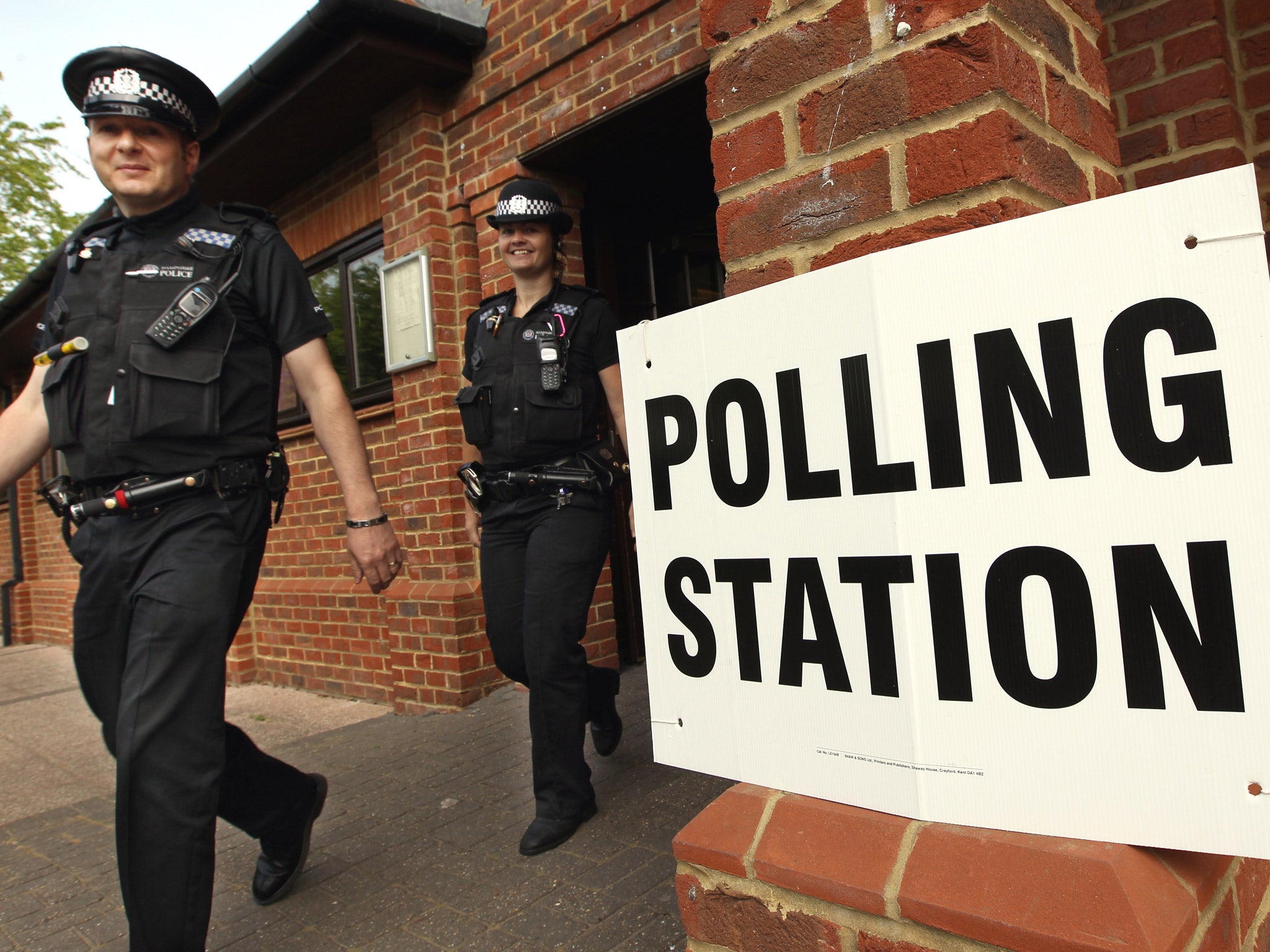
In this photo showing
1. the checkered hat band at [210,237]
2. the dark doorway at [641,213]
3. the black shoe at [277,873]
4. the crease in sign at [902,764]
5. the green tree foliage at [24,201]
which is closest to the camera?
the crease in sign at [902,764]

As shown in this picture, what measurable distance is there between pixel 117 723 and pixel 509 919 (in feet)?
3.46

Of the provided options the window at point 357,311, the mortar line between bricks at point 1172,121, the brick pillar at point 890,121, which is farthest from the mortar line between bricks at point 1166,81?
the window at point 357,311

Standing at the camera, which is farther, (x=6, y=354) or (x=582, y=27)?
(x=6, y=354)

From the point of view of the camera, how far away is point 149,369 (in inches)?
80.6

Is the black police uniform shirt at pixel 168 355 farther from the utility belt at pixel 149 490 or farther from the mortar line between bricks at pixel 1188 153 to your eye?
the mortar line between bricks at pixel 1188 153

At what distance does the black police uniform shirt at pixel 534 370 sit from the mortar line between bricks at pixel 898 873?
1.94 m

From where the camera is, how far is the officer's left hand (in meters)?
2.21

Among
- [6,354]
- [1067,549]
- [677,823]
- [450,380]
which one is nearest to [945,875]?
[1067,549]

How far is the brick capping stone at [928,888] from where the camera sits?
0.94m

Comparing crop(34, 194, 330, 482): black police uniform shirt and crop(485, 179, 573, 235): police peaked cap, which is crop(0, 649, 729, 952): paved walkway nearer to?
crop(34, 194, 330, 482): black police uniform shirt

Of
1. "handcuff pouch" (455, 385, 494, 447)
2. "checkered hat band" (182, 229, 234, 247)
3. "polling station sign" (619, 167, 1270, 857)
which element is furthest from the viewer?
"handcuff pouch" (455, 385, 494, 447)

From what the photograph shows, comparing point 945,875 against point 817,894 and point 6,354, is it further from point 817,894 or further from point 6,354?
point 6,354

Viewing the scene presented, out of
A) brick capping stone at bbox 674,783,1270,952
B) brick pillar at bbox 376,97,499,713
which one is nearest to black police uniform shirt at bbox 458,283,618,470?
brick pillar at bbox 376,97,499,713

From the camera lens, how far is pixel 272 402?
230cm
